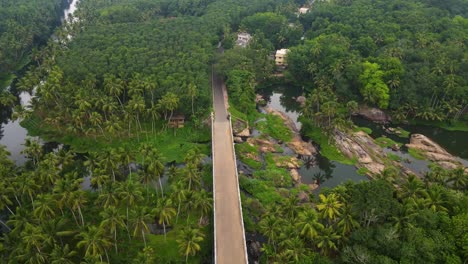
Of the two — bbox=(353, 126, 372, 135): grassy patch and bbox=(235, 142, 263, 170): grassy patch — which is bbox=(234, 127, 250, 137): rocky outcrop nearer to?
bbox=(235, 142, 263, 170): grassy patch

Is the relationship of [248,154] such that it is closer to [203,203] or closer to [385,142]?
[203,203]

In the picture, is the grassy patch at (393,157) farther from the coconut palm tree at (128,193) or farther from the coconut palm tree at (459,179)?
the coconut palm tree at (128,193)

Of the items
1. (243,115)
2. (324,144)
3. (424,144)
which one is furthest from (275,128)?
(424,144)

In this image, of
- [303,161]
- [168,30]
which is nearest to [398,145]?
[303,161]

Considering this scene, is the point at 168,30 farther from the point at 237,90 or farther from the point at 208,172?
the point at 208,172

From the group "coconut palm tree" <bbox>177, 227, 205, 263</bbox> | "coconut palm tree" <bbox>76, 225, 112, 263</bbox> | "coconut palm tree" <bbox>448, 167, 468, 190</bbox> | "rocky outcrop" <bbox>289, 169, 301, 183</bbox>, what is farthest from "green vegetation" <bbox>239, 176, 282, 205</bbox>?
"coconut palm tree" <bbox>448, 167, 468, 190</bbox>

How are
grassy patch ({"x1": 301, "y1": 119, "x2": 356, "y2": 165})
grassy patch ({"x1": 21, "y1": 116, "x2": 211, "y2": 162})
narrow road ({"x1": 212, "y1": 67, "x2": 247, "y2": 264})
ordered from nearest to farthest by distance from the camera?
narrow road ({"x1": 212, "y1": 67, "x2": 247, "y2": 264})
grassy patch ({"x1": 21, "y1": 116, "x2": 211, "y2": 162})
grassy patch ({"x1": 301, "y1": 119, "x2": 356, "y2": 165})
